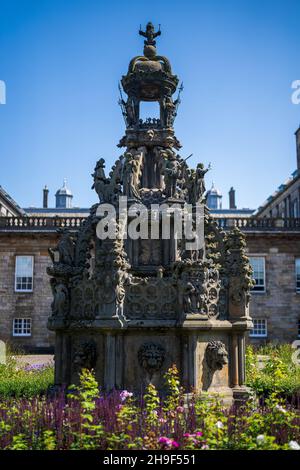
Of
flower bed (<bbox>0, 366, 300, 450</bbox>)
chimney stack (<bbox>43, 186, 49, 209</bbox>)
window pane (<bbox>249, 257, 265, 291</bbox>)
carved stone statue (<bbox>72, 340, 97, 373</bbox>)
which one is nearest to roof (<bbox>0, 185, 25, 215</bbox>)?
chimney stack (<bbox>43, 186, 49, 209</bbox>)

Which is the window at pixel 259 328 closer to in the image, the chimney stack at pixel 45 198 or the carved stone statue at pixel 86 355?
the carved stone statue at pixel 86 355

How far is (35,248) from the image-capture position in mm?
33906

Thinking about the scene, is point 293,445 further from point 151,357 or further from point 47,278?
point 47,278

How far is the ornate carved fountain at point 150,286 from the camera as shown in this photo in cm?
948

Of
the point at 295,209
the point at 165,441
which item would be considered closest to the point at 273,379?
the point at 165,441

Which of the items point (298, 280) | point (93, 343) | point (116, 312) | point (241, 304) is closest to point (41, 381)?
point (93, 343)

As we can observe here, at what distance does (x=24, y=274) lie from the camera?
3378 cm

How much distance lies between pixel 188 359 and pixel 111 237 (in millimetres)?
2508

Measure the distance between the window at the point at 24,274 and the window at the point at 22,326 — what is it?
1842 mm

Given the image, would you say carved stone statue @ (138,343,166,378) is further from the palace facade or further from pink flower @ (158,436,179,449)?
the palace facade

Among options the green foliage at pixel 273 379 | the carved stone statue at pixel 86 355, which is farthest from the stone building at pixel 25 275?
the carved stone statue at pixel 86 355

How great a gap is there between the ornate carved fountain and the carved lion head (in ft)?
0.07

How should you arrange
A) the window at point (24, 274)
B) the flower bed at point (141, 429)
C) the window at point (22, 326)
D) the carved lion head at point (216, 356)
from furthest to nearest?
1. the window at point (24, 274)
2. the window at point (22, 326)
3. the carved lion head at point (216, 356)
4. the flower bed at point (141, 429)

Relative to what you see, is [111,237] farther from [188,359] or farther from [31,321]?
[31,321]
